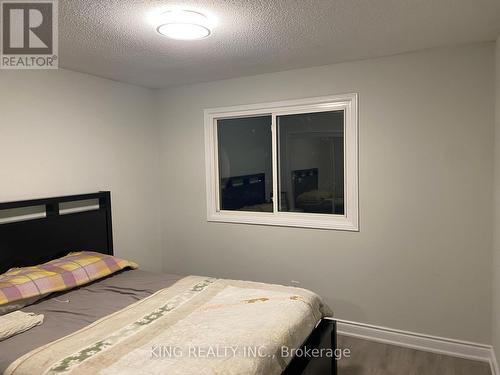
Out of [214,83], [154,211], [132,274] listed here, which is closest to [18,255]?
[132,274]

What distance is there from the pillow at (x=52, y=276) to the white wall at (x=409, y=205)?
4.60 feet

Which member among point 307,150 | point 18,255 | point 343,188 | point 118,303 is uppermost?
point 307,150

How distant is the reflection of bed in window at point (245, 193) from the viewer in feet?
12.0

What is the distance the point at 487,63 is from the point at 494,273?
1502 millimetres

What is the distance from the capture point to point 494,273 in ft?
8.42

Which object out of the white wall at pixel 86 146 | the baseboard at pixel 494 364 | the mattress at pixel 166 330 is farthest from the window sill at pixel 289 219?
the baseboard at pixel 494 364

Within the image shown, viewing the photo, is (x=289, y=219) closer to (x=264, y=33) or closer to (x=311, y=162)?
(x=311, y=162)

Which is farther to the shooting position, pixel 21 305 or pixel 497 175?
pixel 497 175

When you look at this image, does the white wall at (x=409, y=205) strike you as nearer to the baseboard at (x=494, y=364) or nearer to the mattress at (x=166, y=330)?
the baseboard at (x=494, y=364)

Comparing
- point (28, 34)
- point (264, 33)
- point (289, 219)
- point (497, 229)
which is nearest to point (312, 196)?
point (289, 219)

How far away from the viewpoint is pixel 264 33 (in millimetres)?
2359

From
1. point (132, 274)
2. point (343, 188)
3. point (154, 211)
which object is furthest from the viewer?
point (154, 211)

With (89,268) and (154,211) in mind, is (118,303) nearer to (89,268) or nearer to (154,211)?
(89,268)

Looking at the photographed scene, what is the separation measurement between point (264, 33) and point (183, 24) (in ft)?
1.82
